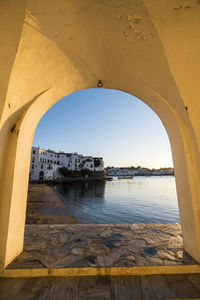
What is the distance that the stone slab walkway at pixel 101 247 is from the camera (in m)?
2.01

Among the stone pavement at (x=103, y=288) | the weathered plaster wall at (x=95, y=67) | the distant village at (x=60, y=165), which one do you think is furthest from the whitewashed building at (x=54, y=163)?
the stone pavement at (x=103, y=288)

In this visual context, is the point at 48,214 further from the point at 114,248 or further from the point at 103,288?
the point at 103,288

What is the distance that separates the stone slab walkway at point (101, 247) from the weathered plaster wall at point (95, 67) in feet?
1.10

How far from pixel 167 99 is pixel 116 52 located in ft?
4.18

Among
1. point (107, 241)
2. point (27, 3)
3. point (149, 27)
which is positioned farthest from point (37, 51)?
point (107, 241)

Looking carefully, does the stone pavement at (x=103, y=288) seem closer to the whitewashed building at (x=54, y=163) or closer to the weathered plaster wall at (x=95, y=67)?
the weathered plaster wall at (x=95, y=67)

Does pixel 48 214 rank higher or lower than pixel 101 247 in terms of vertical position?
lower

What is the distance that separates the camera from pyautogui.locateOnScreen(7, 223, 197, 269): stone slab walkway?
201 cm

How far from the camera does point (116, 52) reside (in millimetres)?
2148

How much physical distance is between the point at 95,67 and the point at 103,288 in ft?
11.7

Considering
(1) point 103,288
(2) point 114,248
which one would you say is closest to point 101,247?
(2) point 114,248

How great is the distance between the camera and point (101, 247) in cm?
246

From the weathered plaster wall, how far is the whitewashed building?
37.9 meters

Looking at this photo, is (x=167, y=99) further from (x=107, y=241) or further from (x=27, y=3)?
(x=107, y=241)
